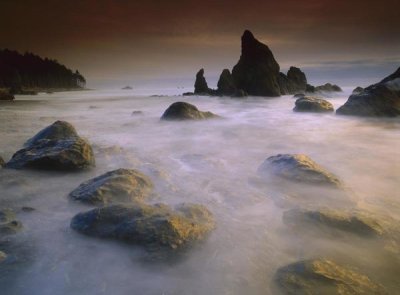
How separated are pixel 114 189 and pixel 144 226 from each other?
139 centimetres

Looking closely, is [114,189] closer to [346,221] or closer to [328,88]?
[346,221]

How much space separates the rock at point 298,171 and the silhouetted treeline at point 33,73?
7797 cm

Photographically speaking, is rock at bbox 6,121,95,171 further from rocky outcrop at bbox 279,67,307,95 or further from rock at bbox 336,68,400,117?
rocky outcrop at bbox 279,67,307,95

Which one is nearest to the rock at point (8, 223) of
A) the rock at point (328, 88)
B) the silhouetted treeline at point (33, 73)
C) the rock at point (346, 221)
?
the rock at point (346, 221)

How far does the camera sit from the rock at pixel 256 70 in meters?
51.4

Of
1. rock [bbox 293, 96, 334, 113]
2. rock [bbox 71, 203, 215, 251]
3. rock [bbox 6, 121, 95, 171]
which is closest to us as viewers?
rock [bbox 71, 203, 215, 251]

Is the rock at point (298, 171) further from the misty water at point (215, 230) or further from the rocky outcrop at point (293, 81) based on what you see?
the rocky outcrop at point (293, 81)

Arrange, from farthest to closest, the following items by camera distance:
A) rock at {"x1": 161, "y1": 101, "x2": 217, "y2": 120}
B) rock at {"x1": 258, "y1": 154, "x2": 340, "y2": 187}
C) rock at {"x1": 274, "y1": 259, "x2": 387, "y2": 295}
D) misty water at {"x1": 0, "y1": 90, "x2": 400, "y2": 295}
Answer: rock at {"x1": 161, "y1": 101, "x2": 217, "y2": 120} → rock at {"x1": 258, "y1": 154, "x2": 340, "y2": 187} → misty water at {"x1": 0, "y1": 90, "x2": 400, "y2": 295} → rock at {"x1": 274, "y1": 259, "x2": 387, "y2": 295}

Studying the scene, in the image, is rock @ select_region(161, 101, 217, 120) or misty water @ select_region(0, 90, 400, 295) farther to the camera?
rock @ select_region(161, 101, 217, 120)

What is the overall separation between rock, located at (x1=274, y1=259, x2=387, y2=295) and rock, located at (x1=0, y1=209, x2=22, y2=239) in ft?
9.59

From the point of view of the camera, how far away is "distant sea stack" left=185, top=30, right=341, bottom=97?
2009 inches

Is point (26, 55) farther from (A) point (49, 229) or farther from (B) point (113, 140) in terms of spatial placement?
(A) point (49, 229)

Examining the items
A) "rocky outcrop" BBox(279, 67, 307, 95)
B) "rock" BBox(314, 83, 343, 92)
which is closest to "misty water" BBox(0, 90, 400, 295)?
"rocky outcrop" BBox(279, 67, 307, 95)

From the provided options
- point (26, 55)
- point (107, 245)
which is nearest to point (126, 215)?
point (107, 245)
